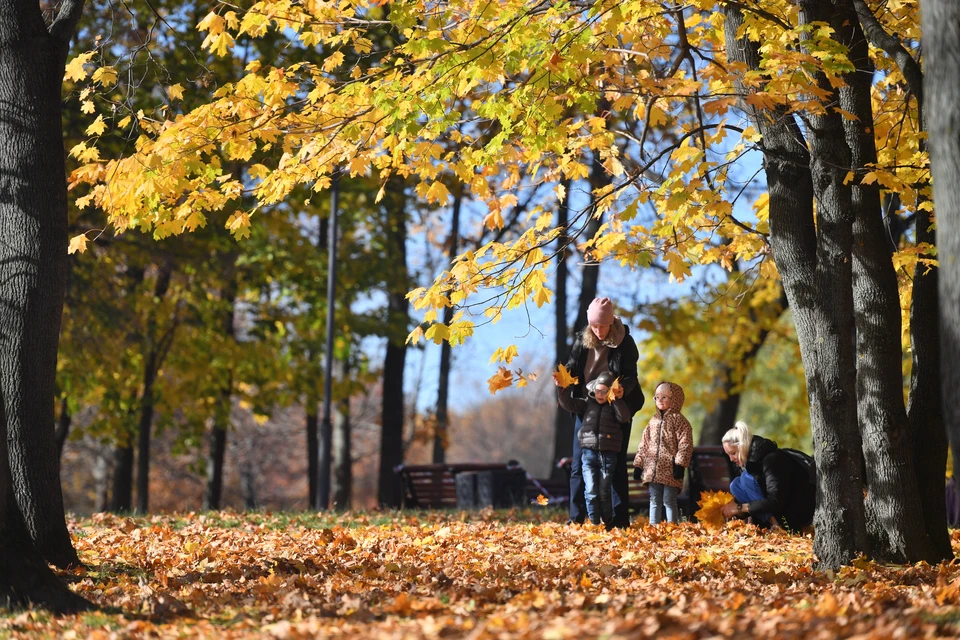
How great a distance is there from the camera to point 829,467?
6.63 meters

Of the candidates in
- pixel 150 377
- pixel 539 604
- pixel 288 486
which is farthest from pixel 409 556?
pixel 288 486

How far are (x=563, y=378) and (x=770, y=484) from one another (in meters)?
2.01

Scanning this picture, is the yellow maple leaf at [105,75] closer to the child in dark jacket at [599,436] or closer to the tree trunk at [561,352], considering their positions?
the child in dark jacket at [599,436]

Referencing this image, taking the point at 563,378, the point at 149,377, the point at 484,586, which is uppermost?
the point at 149,377

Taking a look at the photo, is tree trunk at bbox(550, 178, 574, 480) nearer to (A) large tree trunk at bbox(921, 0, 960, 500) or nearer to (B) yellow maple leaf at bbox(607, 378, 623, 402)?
(B) yellow maple leaf at bbox(607, 378, 623, 402)

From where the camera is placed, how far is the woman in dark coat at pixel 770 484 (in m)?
8.89

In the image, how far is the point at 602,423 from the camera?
9.04 m

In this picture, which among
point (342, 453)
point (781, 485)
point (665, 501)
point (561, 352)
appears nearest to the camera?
point (781, 485)

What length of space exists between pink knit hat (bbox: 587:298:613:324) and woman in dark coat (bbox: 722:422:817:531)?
1454mm

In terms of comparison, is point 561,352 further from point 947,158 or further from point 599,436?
point 947,158

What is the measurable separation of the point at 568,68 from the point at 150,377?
596 inches

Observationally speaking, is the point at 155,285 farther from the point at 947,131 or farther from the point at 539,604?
the point at 947,131

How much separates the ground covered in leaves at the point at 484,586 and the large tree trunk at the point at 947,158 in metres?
1.17

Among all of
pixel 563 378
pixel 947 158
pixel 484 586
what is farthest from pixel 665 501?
pixel 947 158
